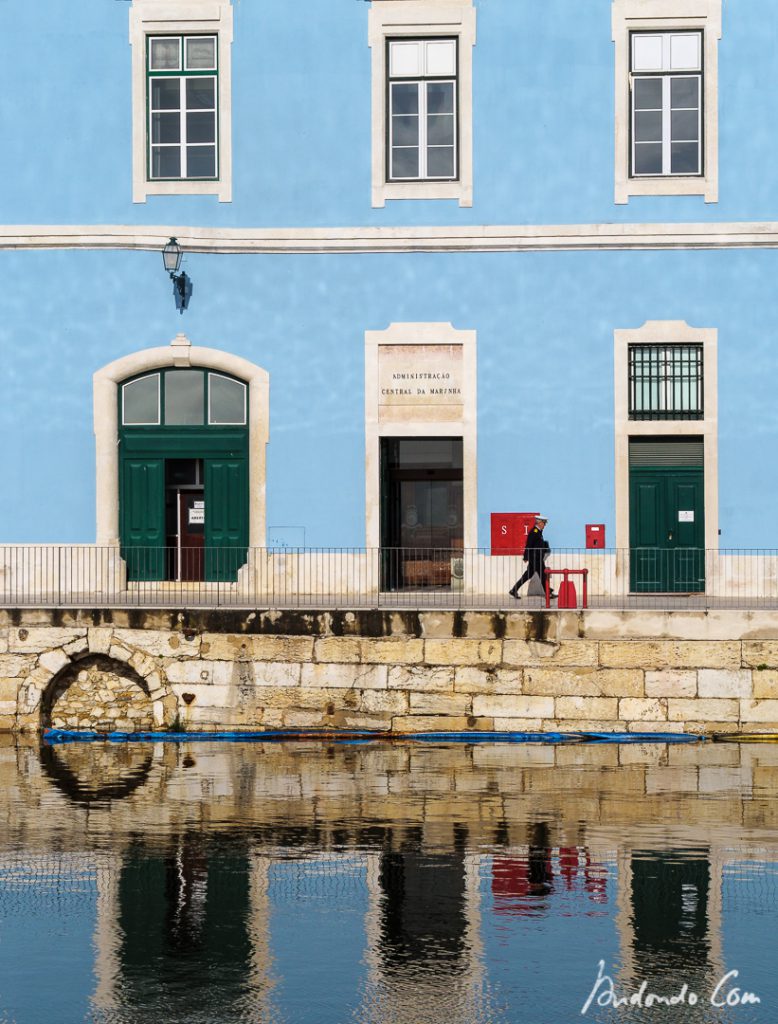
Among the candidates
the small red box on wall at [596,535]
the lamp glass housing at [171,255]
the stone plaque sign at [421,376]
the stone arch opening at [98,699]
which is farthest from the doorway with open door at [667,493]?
the stone arch opening at [98,699]

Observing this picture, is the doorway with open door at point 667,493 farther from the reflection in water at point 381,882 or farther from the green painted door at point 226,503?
the reflection in water at point 381,882

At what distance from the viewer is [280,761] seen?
2128 cm

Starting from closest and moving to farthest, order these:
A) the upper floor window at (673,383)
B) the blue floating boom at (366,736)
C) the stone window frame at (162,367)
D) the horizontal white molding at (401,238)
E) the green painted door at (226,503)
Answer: the blue floating boom at (366,736), the horizontal white molding at (401,238), the upper floor window at (673,383), the stone window frame at (162,367), the green painted door at (226,503)

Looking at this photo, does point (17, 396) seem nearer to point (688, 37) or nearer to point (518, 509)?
point (518, 509)

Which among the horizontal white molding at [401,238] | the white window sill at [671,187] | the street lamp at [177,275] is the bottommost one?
the street lamp at [177,275]

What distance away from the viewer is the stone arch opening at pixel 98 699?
2338cm

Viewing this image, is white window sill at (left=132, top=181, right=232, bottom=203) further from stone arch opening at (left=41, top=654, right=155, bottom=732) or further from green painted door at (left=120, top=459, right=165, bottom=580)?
stone arch opening at (left=41, top=654, right=155, bottom=732)

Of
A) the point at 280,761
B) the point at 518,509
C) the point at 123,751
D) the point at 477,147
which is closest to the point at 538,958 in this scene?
the point at 280,761

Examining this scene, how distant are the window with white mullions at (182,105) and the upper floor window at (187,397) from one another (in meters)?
3.09

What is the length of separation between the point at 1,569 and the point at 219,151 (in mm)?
7197

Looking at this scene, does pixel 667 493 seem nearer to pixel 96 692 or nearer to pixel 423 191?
pixel 423 191

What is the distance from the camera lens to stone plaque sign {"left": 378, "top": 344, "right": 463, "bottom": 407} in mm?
27781

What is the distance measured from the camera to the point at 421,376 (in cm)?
2780

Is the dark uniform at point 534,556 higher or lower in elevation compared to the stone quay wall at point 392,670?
higher
